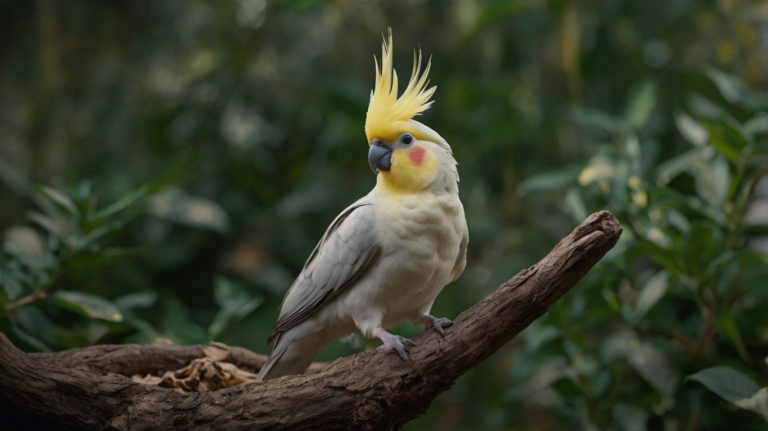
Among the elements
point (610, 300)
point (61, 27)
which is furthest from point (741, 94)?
point (61, 27)

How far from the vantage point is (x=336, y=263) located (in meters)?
2.15

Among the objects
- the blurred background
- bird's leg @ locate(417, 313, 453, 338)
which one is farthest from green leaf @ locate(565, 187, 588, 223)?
bird's leg @ locate(417, 313, 453, 338)

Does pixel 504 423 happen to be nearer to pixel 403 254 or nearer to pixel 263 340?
pixel 263 340

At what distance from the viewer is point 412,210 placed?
6.78 feet

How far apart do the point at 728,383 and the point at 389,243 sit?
1.61 m

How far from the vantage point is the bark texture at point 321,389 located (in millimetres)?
1759

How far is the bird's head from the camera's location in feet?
6.98

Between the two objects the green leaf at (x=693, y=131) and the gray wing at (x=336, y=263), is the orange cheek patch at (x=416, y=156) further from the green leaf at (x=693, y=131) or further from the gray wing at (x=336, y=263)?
the green leaf at (x=693, y=131)

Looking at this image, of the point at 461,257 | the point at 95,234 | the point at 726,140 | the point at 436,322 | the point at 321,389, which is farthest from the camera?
the point at 726,140

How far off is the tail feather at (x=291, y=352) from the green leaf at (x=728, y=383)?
5.44 feet

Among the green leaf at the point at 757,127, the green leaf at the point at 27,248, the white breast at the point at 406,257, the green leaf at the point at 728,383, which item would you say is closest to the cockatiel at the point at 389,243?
the white breast at the point at 406,257

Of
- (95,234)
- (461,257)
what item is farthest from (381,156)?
(95,234)

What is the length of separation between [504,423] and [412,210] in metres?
2.49

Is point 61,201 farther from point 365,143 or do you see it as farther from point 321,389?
point 365,143
